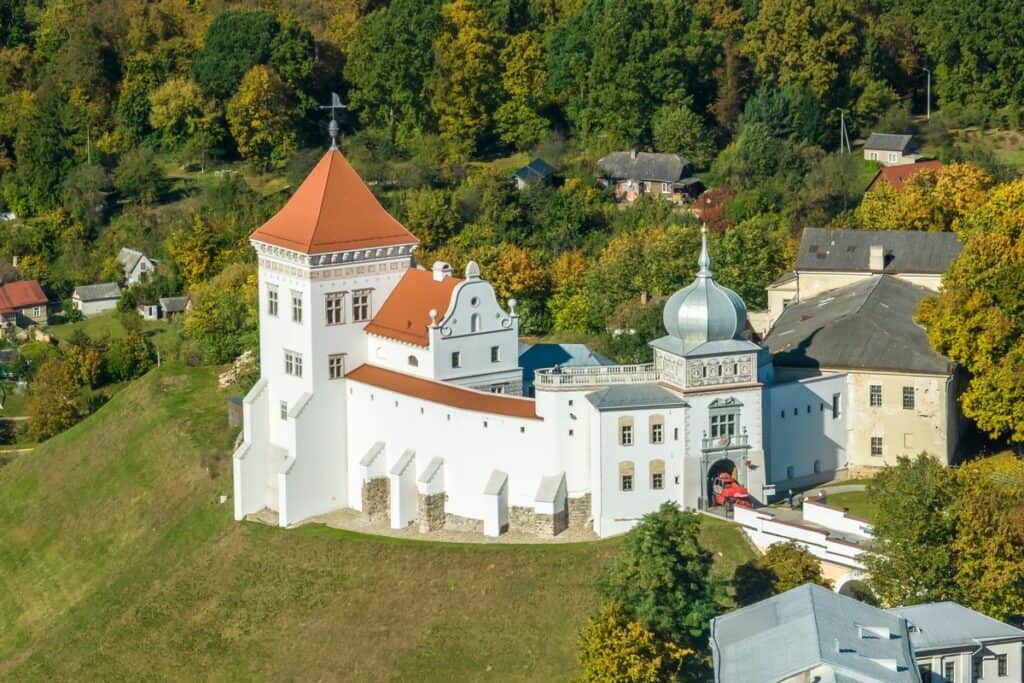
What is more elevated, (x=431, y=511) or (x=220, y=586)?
(x=431, y=511)

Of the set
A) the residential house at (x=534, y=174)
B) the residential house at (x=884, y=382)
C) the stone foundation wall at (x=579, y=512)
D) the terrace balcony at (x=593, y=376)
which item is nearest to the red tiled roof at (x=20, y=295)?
the residential house at (x=534, y=174)

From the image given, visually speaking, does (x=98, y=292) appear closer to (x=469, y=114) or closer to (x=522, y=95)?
(x=469, y=114)

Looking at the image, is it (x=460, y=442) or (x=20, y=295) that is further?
(x=20, y=295)

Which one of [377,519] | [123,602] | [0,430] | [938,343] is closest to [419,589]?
[377,519]

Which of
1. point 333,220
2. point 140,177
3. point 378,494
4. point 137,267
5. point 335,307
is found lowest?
point 378,494

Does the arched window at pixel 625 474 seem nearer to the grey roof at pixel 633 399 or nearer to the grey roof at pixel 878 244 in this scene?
the grey roof at pixel 633 399

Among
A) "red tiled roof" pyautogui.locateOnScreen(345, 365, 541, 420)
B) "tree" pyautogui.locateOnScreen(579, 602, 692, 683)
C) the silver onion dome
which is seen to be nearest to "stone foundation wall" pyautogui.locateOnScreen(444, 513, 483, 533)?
"red tiled roof" pyautogui.locateOnScreen(345, 365, 541, 420)

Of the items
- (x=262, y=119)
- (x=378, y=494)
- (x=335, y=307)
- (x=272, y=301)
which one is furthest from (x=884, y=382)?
(x=262, y=119)
